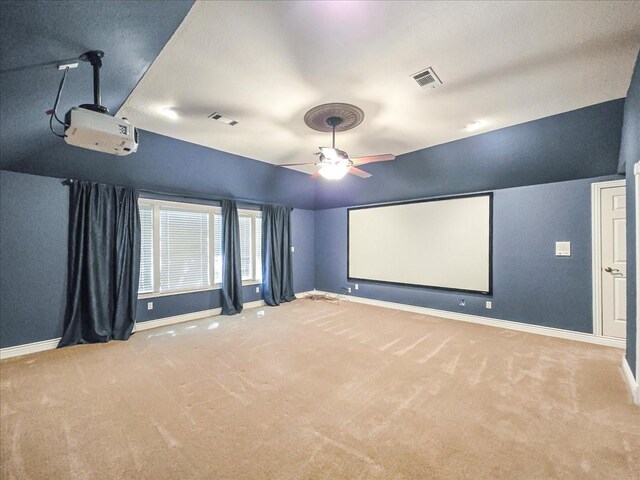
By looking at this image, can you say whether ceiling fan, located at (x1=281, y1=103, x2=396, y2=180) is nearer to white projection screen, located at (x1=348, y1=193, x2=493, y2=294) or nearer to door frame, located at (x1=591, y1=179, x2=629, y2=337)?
white projection screen, located at (x1=348, y1=193, x2=493, y2=294)

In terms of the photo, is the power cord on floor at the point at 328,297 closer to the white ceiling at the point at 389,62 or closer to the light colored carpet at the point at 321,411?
the light colored carpet at the point at 321,411

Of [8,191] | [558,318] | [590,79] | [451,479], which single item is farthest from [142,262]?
[558,318]

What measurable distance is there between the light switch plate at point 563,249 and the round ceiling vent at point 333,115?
3.37 metres

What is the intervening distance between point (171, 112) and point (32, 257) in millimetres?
2530

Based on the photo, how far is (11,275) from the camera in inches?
133

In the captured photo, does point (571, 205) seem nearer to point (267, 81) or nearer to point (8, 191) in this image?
point (267, 81)

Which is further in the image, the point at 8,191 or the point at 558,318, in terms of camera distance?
the point at 558,318

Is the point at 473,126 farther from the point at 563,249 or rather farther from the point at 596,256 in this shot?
the point at 596,256

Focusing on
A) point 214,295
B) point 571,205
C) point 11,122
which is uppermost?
point 11,122

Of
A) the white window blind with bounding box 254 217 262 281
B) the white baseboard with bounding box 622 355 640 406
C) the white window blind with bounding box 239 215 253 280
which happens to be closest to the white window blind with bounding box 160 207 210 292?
the white window blind with bounding box 239 215 253 280

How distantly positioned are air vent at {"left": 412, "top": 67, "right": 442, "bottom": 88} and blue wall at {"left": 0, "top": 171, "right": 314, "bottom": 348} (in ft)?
14.9

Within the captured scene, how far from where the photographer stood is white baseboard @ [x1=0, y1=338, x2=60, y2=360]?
3.35m

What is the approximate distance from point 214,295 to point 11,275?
106 inches

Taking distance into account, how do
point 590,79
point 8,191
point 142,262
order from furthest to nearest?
point 142,262
point 8,191
point 590,79
